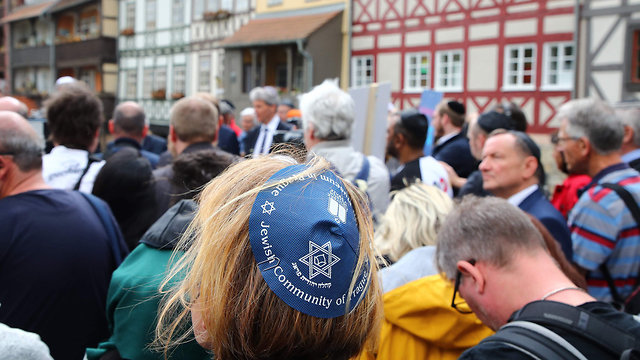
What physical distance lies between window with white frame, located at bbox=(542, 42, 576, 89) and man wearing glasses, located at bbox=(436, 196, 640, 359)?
14068mm

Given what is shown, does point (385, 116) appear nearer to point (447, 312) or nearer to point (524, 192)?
point (524, 192)

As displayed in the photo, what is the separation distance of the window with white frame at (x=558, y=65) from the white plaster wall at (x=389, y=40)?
15.9ft

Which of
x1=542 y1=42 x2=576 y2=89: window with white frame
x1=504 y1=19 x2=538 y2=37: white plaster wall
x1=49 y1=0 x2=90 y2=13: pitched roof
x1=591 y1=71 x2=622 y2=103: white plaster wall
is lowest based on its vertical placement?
x1=591 y1=71 x2=622 y2=103: white plaster wall

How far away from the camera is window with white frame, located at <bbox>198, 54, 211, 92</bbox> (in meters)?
24.5

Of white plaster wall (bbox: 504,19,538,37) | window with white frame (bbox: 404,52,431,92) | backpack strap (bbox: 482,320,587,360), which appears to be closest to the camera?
backpack strap (bbox: 482,320,587,360)

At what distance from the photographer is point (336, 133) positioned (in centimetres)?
366

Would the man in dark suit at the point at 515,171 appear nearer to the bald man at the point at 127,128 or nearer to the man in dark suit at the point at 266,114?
the bald man at the point at 127,128

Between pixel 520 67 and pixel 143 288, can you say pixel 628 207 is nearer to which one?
pixel 143 288

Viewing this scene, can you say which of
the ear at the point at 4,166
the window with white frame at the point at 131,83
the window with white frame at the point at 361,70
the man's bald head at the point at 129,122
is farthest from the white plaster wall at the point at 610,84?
the window with white frame at the point at 131,83

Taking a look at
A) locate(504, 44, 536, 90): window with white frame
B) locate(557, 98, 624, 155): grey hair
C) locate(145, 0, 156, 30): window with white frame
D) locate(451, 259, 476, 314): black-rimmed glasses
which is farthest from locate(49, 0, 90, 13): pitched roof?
locate(451, 259, 476, 314): black-rimmed glasses

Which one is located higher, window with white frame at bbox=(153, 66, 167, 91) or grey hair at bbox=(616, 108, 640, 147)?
window with white frame at bbox=(153, 66, 167, 91)

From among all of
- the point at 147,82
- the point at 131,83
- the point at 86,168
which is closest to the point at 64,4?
the point at 131,83

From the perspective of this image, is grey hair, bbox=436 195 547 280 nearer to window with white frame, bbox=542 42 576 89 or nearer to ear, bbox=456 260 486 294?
ear, bbox=456 260 486 294

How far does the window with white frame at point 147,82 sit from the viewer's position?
1087 inches
